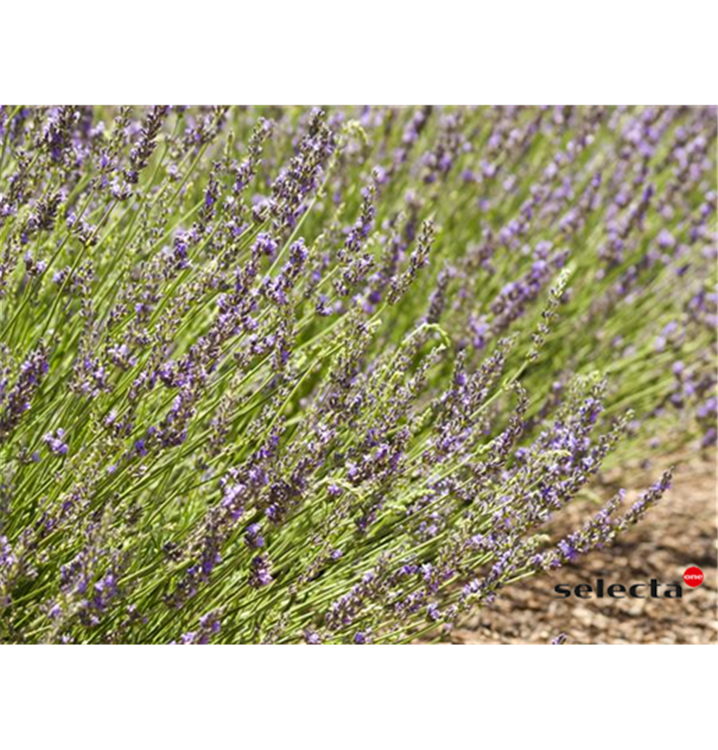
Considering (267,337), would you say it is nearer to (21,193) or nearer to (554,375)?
(21,193)

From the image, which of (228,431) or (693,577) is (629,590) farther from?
(228,431)

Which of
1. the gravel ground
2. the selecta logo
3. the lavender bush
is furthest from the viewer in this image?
the selecta logo

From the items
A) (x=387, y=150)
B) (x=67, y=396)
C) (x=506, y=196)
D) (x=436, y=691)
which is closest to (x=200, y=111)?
(x=387, y=150)

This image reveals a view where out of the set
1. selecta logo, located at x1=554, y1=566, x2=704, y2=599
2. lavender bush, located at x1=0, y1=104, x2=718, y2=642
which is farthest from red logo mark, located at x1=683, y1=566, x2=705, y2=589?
lavender bush, located at x1=0, y1=104, x2=718, y2=642

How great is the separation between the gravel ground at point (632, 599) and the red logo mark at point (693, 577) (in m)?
0.02

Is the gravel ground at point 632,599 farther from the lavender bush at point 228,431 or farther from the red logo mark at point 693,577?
the lavender bush at point 228,431

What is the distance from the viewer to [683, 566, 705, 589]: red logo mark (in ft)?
9.75

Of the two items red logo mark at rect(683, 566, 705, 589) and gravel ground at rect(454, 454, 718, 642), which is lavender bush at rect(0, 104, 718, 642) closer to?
gravel ground at rect(454, 454, 718, 642)

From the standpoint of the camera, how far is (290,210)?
194cm

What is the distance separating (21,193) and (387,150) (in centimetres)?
148

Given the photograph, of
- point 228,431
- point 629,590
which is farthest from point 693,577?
point 228,431

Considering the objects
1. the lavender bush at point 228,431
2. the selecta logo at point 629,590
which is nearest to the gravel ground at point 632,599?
the selecta logo at point 629,590

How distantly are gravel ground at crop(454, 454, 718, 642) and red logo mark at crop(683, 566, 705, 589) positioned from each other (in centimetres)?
2

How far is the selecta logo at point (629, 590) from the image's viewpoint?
9.55 feet
